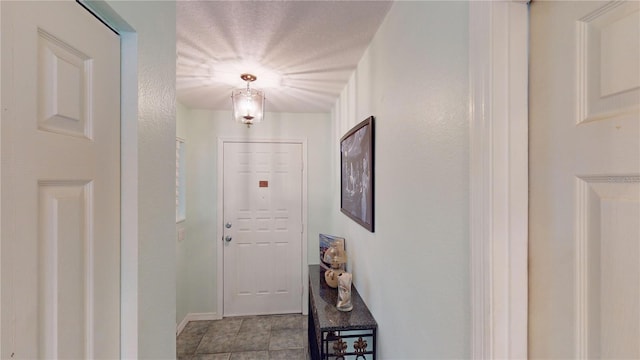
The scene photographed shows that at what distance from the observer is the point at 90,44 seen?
67 centimetres

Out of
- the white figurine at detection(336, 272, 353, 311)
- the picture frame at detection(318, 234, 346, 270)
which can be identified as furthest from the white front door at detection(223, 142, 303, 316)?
the white figurine at detection(336, 272, 353, 311)

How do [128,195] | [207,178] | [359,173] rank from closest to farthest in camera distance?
[128,195] → [359,173] → [207,178]

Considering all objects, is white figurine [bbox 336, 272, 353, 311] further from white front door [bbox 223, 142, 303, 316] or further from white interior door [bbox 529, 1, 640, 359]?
white front door [bbox 223, 142, 303, 316]

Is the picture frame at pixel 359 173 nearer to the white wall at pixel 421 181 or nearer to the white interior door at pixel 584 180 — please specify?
the white wall at pixel 421 181

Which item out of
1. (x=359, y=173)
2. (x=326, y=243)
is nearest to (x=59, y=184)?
(x=359, y=173)

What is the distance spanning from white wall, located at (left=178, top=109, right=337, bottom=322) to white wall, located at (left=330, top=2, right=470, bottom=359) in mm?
1636

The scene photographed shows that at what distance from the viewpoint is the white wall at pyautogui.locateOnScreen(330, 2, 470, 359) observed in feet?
2.58

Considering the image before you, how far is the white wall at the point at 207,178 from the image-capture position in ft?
9.83

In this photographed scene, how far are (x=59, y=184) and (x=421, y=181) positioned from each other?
1.07 m

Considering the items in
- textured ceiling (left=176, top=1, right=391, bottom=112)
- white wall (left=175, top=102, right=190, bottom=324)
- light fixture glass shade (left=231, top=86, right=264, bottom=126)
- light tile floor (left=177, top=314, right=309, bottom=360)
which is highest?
textured ceiling (left=176, top=1, right=391, bottom=112)

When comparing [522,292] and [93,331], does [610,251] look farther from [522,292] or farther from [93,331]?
[93,331]

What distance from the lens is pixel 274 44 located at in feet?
5.28

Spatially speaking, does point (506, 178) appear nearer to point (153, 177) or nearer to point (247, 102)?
point (153, 177)

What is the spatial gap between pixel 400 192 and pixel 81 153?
44.3 inches
